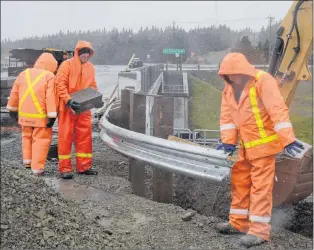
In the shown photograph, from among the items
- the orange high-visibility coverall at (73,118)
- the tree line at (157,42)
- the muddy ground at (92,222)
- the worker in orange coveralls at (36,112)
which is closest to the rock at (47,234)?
the muddy ground at (92,222)

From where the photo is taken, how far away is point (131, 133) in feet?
19.0

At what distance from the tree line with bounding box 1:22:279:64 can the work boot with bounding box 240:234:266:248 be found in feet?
10.3

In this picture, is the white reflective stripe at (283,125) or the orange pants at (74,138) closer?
the white reflective stripe at (283,125)

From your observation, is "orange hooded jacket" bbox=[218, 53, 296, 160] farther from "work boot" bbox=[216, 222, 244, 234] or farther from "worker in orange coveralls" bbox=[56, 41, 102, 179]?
"worker in orange coveralls" bbox=[56, 41, 102, 179]

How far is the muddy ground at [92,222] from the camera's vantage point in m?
3.49

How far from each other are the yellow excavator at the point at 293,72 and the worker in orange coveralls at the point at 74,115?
4.99ft

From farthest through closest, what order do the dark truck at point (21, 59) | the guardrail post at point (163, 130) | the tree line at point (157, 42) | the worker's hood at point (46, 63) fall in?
the dark truck at point (21, 59) < the tree line at point (157, 42) < the worker's hood at point (46, 63) < the guardrail post at point (163, 130)

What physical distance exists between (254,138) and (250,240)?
929 millimetres

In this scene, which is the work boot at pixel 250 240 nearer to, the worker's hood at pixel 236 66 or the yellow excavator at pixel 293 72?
the yellow excavator at pixel 293 72

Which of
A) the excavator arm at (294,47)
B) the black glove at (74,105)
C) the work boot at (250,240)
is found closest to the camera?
the work boot at (250,240)

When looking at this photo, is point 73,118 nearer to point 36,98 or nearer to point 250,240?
point 36,98

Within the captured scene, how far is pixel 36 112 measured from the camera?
6285mm

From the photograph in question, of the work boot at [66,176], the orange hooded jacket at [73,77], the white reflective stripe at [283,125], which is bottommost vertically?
the work boot at [66,176]

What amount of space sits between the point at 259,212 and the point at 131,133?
1936mm
